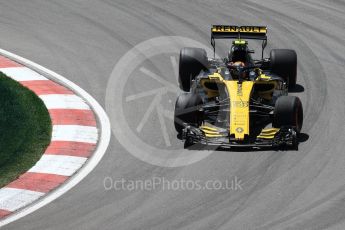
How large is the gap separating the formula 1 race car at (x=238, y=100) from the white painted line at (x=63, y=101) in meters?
2.03

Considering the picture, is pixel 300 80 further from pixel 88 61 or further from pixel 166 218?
pixel 166 218

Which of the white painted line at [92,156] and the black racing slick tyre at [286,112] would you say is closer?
the white painted line at [92,156]

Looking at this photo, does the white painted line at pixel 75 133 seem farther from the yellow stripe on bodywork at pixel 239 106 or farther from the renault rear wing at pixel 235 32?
the renault rear wing at pixel 235 32

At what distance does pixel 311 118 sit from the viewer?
56.1 ft

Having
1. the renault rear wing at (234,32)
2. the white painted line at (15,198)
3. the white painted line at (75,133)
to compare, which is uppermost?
the renault rear wing at (234,32)

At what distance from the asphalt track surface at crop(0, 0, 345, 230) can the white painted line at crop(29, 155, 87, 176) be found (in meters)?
0.35

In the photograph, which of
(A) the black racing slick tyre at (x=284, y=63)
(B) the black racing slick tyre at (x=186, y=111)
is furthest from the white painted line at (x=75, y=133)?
(A) the black racing slick tyre at (x=284, y=63)

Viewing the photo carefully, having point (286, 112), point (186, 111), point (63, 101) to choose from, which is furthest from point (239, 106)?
point (63, 101)

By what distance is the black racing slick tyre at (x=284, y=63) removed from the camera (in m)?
18.0

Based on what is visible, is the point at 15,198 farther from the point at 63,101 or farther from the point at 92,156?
the point at 63,101

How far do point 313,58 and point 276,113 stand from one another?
4844 mm

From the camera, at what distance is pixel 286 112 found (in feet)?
52.1

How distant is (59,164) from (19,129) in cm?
170

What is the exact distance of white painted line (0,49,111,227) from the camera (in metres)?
13.7
